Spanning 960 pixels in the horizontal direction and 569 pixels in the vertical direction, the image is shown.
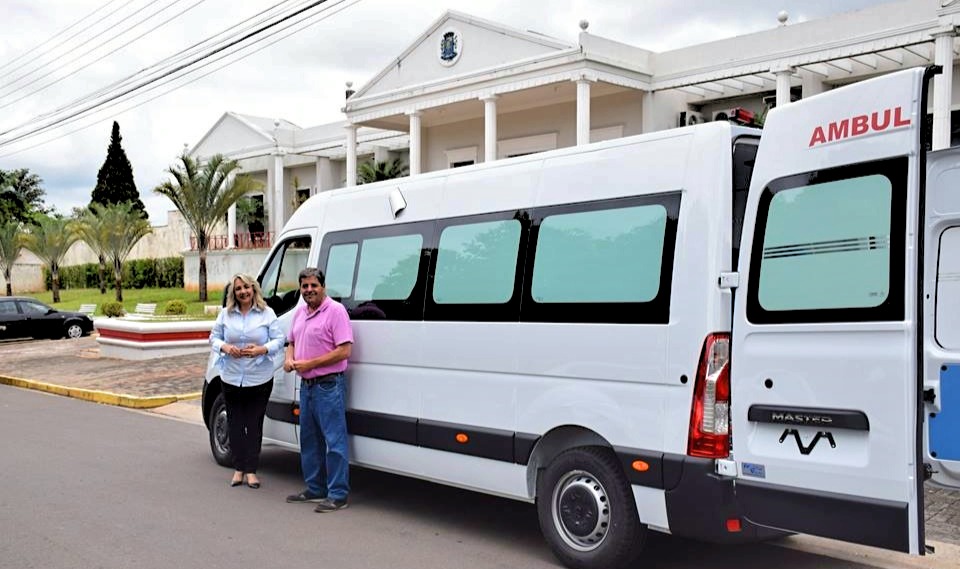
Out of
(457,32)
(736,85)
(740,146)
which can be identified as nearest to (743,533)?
(740,146)

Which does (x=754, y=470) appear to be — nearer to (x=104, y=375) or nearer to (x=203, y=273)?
(x=104, y=375)

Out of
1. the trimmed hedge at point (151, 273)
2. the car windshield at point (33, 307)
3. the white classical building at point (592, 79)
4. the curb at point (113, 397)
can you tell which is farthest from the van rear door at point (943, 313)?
the trimmed hedge at point (151, 273)

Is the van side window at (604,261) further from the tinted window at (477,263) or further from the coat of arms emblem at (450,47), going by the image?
the coat of arms emblem at (450,47)

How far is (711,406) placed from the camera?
4980 mm

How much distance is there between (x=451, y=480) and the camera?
21.4 feet

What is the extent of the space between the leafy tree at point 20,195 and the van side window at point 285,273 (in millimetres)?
64172

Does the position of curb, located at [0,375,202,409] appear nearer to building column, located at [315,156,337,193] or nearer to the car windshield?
the car windshield

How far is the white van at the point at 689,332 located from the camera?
450 centimetres

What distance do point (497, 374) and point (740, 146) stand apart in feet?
7.05

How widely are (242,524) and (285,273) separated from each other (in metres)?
2.44

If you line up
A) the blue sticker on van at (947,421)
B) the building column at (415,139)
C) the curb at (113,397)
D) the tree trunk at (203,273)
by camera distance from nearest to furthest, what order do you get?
the blue sticker on van at (947,421), the curb at (113,397), the building column at (415,139), the tree trunk at (203,273)

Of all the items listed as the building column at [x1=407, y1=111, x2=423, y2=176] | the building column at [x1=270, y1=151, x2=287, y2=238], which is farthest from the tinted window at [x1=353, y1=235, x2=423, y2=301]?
the building column at [x1=270, y1=151, x2=287, y2=238]

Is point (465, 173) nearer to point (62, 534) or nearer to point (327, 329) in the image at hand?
point (327, 329)

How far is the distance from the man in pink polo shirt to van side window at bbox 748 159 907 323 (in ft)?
11.1
